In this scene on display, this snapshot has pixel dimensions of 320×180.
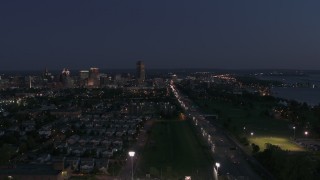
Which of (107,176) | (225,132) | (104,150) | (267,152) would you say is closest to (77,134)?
(104,150)

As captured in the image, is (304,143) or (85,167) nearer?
(85,167)

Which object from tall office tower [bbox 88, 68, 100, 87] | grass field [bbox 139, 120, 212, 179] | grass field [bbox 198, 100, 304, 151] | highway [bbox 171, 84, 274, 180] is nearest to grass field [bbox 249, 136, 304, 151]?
grass field [bbox 198, 100, 304, 151]

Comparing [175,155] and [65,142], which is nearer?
[175,155]

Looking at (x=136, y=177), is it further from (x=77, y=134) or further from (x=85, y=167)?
(x=77, y=134)

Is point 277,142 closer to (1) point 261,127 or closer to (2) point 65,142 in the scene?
(1) point 261,127

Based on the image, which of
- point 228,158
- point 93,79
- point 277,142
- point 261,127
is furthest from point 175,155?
point 93,79

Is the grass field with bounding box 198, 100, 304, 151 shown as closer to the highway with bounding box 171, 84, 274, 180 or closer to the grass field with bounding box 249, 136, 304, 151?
the grass field with bounding box 249, 136, 304, 151

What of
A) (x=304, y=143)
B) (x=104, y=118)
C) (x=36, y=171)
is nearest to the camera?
(x=36, y=171)
